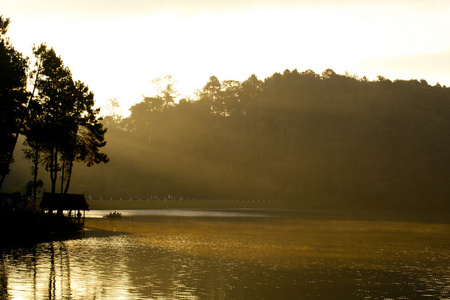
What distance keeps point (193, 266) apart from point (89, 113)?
164ft

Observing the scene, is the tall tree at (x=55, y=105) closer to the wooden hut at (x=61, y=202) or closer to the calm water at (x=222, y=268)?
the wooden hut at (x=61, y=202)

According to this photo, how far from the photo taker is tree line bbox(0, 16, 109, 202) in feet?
176

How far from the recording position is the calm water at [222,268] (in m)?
28.2

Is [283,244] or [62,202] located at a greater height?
[62,202]

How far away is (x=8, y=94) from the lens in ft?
174

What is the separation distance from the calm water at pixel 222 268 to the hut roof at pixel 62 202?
41.7 feet

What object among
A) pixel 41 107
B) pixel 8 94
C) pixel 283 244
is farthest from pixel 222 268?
pixel 41 107

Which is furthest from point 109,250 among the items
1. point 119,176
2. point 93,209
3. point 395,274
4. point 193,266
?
point 119,176

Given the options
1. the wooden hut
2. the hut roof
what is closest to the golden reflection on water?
the wooden hut

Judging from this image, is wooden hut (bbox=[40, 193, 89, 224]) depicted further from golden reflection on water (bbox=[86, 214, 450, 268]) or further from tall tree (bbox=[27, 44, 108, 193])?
golden reflection on water (bbox=[86, 214, 450, 268])

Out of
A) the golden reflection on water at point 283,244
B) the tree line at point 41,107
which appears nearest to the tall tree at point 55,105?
the tree line at point 41,107

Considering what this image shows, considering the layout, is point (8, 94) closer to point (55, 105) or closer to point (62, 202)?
point (55, 105)

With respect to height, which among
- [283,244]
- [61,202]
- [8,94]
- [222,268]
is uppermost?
[8,94]

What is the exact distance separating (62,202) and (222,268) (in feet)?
136
